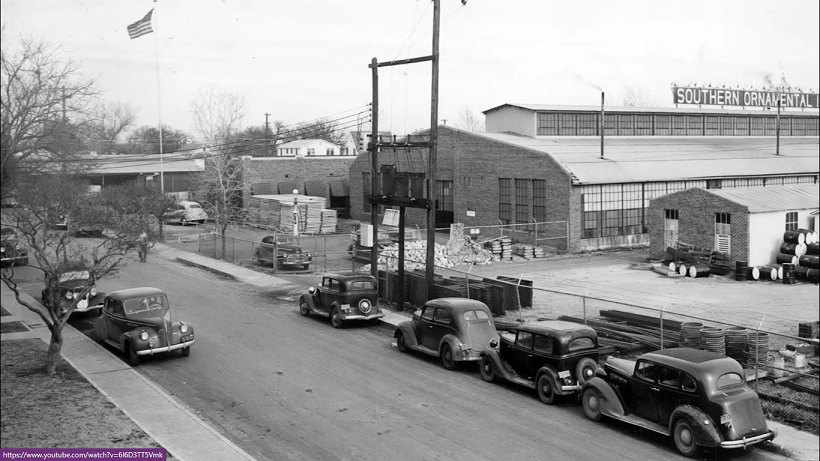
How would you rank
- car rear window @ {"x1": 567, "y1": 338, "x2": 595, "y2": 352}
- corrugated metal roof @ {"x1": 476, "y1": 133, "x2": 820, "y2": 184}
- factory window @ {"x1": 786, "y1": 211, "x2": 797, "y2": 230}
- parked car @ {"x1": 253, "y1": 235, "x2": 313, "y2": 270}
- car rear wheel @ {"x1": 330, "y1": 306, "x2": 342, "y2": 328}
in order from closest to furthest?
car rear window @ {"x1": 567, "y1": 338, "x2": 595, "y2": 352}, car rear wheel @ {"x1": 330, "y1": 306, "x2": 342, "y2": 328}, factory window @ {"x1": 786, "y1": 211, "x2": 797, "y2": 230}, parked car @ {"x1": 253, "y1": 235, "x2": 313, "y2": 270}, corrugated metal roof @ {"x1": 476, "y1": 133, "x2": 820, "y2": 184}

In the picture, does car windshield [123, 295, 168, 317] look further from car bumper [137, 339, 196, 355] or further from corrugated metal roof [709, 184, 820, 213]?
corrugated metal roof [709, 184, 820, 213]

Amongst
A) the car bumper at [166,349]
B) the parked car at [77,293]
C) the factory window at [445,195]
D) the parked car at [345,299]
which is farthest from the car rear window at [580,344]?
the factory window at [445,195]

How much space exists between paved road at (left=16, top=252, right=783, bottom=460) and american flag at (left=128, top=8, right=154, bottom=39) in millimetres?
8015

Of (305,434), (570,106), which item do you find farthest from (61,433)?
(570,106)

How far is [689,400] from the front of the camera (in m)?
12.9

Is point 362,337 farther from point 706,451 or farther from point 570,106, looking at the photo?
point 570,106

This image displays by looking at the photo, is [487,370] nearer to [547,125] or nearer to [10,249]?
[10,249]

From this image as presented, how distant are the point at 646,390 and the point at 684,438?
3.94ft

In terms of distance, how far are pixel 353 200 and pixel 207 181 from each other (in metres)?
23.6

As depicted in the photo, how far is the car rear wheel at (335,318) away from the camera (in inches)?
951

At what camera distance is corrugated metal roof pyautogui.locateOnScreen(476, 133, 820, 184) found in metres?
45.9

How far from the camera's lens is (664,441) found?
13.6 meters

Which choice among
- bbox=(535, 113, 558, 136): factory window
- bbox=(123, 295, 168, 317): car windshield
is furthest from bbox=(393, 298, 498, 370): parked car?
bbox=(535, 113, 558, 136): factory window

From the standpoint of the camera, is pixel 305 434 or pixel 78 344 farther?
pixel 78 344
